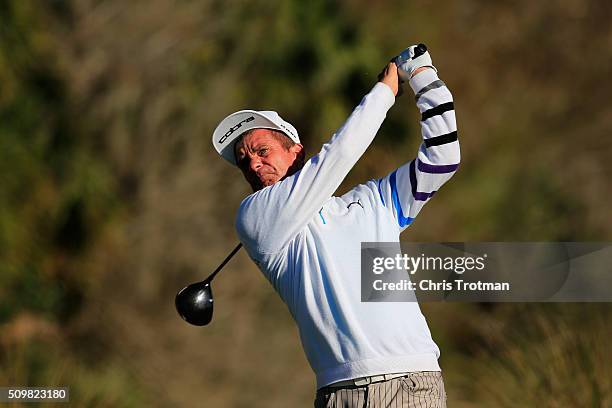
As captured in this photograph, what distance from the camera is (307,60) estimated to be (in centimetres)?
1394

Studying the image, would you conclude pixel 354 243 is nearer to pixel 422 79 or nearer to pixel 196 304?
pixel 422 79

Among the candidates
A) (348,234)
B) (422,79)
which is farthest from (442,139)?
(348,234)

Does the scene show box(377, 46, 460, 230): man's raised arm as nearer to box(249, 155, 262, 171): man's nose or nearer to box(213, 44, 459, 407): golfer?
box(213, 44, 459, 407): golfer

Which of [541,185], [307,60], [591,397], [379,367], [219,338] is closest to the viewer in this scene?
[379,367]

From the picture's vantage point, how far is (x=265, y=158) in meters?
4.47

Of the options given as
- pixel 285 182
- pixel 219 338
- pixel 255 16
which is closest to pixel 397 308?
pixel 285 182

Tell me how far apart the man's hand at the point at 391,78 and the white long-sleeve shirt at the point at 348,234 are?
0.16ft

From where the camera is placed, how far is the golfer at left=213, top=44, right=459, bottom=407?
3.94 m

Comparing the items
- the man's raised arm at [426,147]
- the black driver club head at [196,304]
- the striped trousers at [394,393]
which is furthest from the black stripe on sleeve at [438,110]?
the black driver club head at [196,304]

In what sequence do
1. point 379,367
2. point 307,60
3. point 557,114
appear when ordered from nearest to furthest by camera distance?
point 379,367 → point 307,60 → point 557,114

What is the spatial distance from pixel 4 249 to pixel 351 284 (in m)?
9.31

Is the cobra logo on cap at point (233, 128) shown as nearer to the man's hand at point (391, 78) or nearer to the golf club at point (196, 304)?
the golf club at point (196, 304)

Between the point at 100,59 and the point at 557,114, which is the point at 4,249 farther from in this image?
the point at 557,114

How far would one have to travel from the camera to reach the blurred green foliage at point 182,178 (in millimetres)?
12539
